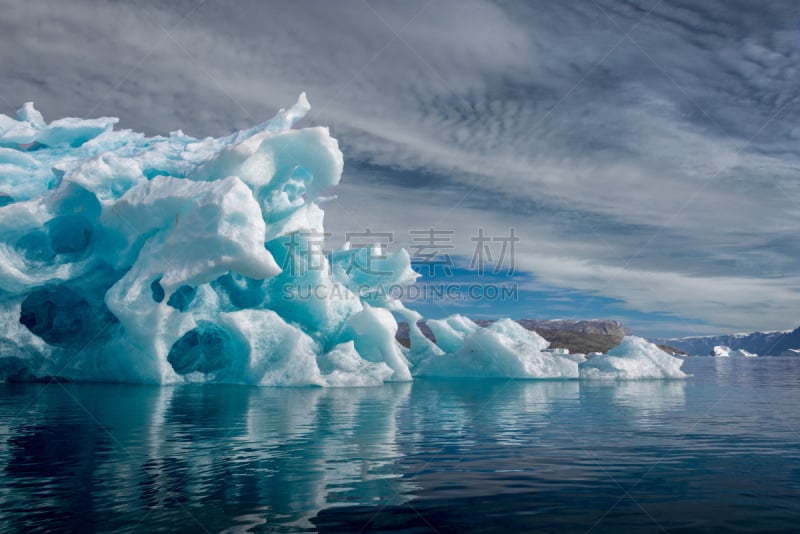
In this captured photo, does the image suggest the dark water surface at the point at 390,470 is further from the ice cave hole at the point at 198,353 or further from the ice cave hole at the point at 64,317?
the ice cave hole at the point at 198,353

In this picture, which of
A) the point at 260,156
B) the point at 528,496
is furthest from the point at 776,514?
the point at 260,156

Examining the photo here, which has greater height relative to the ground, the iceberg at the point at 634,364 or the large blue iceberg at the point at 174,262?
the large blue iceberg at the point at 174,262

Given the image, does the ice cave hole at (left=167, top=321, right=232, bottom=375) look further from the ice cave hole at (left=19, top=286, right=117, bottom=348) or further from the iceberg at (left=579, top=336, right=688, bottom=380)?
the iceberg at (left=579, top=336, right=688, bottom=380)

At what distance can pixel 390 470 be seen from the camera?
802cm

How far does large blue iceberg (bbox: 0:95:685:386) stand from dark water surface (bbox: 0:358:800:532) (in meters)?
7.00

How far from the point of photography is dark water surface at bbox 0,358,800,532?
5.75 m

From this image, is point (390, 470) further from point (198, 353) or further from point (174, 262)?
point (198, 353)

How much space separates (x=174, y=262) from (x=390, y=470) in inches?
632

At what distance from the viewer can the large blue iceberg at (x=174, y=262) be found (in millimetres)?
21656

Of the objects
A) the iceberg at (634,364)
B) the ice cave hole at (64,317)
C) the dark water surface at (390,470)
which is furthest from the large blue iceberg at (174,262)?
the iceberg at (634,364)

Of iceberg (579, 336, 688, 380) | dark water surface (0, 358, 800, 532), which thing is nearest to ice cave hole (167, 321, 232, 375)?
dark water surface (0, 358, 800, 532)

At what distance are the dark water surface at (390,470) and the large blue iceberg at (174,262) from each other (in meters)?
7.00

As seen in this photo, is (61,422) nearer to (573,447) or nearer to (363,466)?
(363,466)

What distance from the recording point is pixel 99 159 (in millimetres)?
22938
